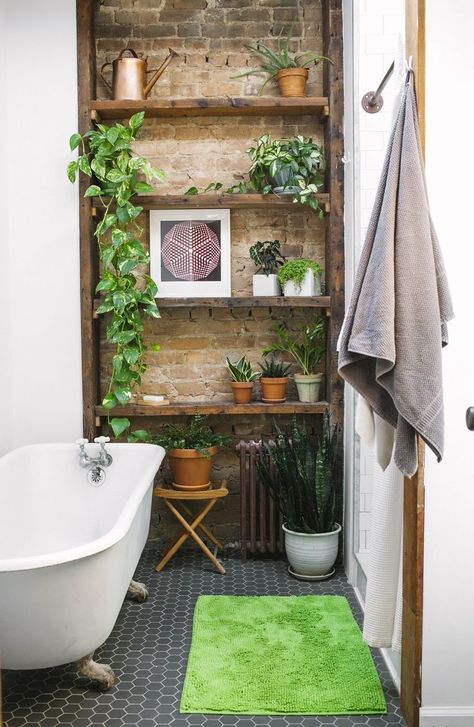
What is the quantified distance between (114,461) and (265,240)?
1491mm

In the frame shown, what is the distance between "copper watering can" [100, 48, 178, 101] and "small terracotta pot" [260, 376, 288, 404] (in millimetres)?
1643

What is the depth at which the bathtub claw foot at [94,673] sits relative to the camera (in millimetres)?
2521

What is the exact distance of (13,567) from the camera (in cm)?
205

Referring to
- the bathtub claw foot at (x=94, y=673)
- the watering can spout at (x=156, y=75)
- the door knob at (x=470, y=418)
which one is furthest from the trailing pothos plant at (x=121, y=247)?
the door knob at (x=470, y=418)

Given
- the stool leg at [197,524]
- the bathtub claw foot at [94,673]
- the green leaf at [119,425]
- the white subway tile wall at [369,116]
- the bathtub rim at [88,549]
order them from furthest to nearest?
the green leaf at [119,425], the stool leg at [197,524], the white subway tile wall at [369,116], the bathtub claw foot at [94,673], the bathtub rim at [88,549]

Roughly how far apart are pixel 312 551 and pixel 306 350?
106cm

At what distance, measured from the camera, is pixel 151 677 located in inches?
104

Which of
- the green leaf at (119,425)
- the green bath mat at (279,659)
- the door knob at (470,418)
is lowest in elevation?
the green bath mat at (279,659)

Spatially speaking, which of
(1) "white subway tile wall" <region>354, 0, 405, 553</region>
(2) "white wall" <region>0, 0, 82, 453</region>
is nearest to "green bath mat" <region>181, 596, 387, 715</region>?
(1) "white subway tile wall" <region>354, 0, 405, 553</region>

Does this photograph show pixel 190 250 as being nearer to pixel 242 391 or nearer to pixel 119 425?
pixel 242 391

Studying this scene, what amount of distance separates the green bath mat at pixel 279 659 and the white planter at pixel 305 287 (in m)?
1.53

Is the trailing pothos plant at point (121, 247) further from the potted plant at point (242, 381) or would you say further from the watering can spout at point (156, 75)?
the potted plant at point (242, 381)

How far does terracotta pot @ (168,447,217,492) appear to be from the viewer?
3.71m

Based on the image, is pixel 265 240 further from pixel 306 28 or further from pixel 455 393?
pixel 455 393
